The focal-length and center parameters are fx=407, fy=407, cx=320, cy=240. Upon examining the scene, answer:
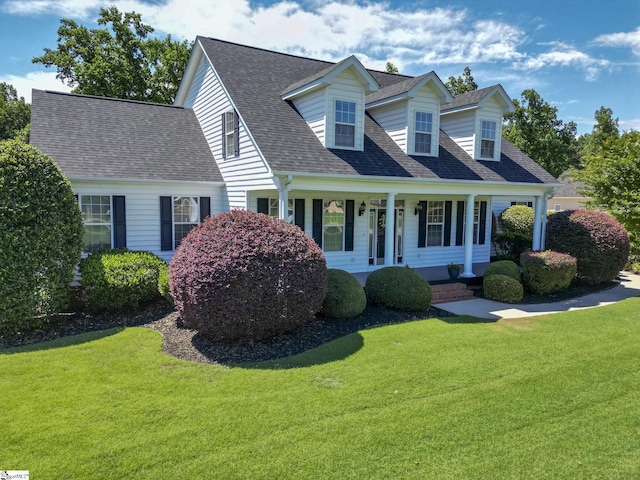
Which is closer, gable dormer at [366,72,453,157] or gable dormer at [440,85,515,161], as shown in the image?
gable dormer at [366,72,453,157]

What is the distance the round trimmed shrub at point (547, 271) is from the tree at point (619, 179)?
455cm

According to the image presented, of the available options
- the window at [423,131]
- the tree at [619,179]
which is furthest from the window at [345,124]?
the tree at [619,179]

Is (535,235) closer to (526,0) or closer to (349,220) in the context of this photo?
(349,220)

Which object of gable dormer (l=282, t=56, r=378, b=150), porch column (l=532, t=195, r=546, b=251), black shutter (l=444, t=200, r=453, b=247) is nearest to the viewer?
→ gable dormer (l=282, t=56, r=378, b=150)

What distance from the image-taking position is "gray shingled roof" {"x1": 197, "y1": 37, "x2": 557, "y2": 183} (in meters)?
10.7

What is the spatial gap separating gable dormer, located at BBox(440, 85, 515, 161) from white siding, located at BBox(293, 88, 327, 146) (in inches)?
223

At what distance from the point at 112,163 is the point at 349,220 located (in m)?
7.14

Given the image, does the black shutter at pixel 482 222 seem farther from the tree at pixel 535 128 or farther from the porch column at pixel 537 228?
the tree at pixel 535 128

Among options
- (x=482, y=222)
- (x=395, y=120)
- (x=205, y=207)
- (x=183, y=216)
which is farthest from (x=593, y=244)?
(x=183, y=216)

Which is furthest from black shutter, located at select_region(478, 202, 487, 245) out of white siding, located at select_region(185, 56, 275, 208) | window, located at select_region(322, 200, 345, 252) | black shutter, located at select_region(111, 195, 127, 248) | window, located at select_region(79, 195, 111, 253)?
window, located at select_region(79, 195, 111, 253)

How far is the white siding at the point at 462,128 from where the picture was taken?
568 inches

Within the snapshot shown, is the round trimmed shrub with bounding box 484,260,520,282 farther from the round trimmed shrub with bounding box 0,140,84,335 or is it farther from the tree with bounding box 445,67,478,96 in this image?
the tree with bounding box 445,67,478,96

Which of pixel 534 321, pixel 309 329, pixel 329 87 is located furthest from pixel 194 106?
pixel 534 321

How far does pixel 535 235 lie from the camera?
1426 centimetres
